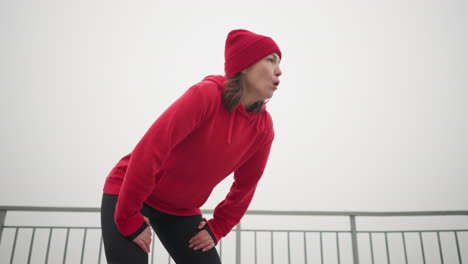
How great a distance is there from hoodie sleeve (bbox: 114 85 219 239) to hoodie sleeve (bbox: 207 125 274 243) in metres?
0.43

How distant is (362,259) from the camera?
3045mm

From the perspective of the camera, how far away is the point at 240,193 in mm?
1252

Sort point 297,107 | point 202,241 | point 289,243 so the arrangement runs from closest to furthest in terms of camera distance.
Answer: point 202,241 → point 289,243 → point 297,107

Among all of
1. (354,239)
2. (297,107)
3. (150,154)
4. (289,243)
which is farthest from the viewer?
(297,107)

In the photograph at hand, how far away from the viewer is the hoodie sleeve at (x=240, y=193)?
1.24 m

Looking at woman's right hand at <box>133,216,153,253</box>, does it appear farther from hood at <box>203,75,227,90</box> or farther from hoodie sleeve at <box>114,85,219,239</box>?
hood at <box>203,75,227,90</box>

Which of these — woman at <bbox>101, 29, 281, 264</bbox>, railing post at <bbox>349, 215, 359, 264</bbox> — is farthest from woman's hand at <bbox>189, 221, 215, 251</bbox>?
railing post at <bbox>349, 215, 359, 264</bbox>

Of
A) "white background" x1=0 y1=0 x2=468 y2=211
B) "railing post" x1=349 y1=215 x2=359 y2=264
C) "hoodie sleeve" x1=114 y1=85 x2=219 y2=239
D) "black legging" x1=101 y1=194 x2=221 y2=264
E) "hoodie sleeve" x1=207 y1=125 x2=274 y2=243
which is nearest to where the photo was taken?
"hoodie sleeve" x1=114 y1=85 x2=219 y2=239

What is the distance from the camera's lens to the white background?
A: 23.7 ft

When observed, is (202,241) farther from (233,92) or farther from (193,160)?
(233,92)

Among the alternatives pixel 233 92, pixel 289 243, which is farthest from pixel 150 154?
pixel 289 243

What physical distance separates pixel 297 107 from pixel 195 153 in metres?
10.7

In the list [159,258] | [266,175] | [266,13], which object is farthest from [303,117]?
[266,13]

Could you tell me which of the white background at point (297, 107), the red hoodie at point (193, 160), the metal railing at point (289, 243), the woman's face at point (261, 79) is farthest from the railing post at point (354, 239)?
the white background at point (297, 107)
